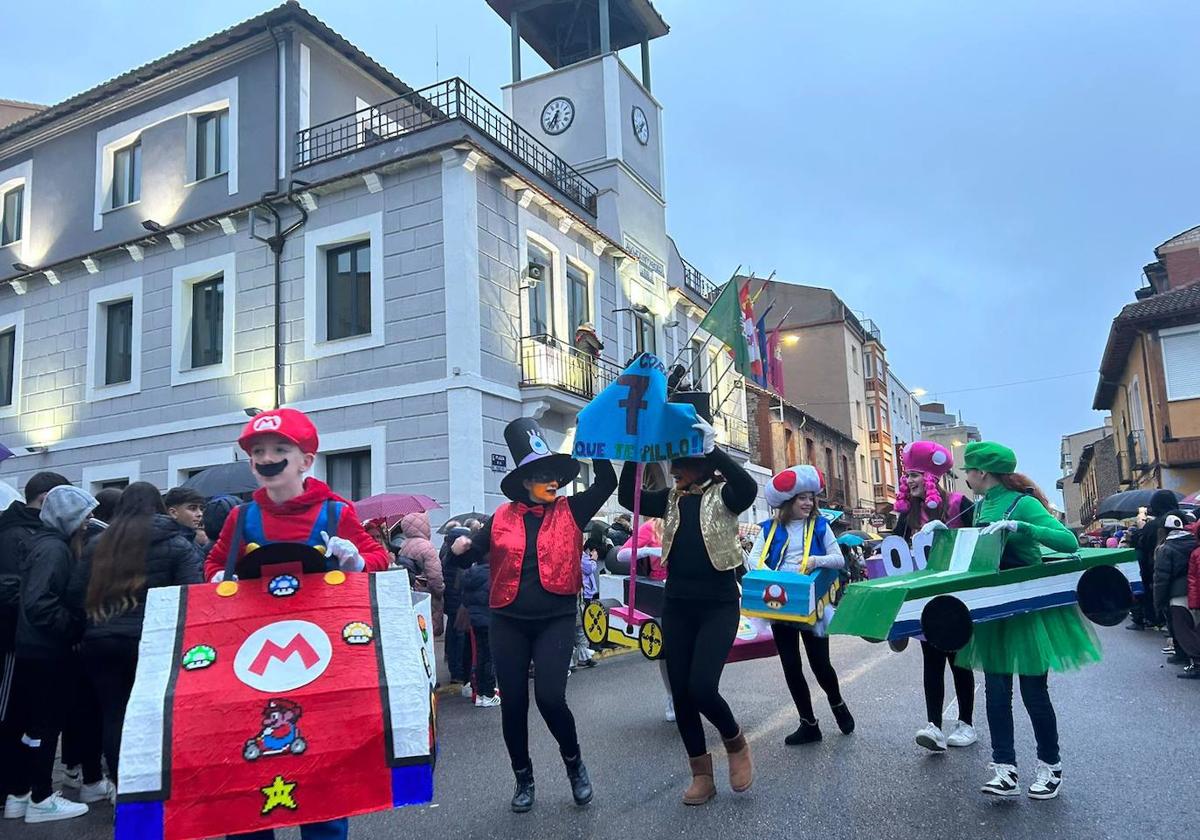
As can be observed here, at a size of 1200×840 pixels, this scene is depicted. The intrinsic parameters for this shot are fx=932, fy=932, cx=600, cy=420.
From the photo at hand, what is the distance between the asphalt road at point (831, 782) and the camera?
14.6ft

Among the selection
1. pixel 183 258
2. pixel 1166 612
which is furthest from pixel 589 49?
pixel 1166 612

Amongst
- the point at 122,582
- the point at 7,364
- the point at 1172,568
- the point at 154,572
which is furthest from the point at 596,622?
the point at 7,364

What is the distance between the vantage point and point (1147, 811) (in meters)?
4.53

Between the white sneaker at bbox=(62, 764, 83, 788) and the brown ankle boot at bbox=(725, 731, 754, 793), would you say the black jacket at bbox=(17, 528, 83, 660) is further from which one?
the brown ankle boot at bbox=(725, 731, 754, 793)

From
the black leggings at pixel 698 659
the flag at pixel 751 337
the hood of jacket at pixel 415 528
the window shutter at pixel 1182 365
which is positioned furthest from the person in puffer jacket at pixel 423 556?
the window shutter at pixel 1182 365

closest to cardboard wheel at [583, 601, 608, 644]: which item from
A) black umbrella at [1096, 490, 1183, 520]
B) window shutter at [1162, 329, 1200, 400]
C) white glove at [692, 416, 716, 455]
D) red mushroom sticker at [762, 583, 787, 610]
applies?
red mushroom sticker at [762, 583, 787, 610]

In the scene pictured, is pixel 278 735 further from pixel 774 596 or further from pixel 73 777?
pixel 73 777

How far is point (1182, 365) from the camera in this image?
25.4 m

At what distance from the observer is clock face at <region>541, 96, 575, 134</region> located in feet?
69.0

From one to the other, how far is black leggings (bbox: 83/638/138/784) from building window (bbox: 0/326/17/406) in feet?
58.3

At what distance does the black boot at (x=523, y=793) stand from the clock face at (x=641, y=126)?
18.5 metres

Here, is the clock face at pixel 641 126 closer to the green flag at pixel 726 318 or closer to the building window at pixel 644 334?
the building window at pixel 644 334

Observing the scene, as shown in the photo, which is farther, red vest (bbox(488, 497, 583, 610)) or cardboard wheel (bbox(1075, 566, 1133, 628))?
red vest (bbox(488, 497, 583, 610))

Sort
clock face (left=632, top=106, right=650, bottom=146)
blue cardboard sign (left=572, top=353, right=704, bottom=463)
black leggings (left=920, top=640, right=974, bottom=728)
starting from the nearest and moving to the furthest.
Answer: blue cardboard sign (left=572, top=353, right=704, bottom=463)
black leggings (left=920, top=640, right=974, bottom=728)
clock face (left=632, top=106, right=650, bottom=146)
